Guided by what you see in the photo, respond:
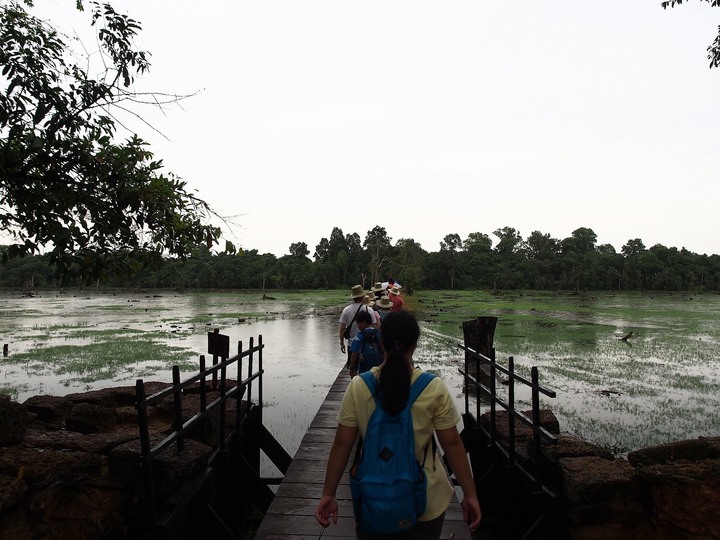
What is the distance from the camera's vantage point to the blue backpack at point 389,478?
2020 millimetres

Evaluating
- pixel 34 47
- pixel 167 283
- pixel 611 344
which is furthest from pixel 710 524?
pixel 167 283

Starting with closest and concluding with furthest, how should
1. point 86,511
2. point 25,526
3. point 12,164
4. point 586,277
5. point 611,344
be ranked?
point 25,526, point 86,511, point 12,164, point 611,344, point 586,277

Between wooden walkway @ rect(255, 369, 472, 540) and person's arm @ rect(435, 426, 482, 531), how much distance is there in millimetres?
1765

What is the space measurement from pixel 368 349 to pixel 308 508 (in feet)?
6.95

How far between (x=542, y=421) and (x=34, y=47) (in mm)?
7020

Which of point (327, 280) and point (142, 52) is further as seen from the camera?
point (327, 280)

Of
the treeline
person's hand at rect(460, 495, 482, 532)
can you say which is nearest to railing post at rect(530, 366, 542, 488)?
person's hand at rect(460, 495, 482, 532)

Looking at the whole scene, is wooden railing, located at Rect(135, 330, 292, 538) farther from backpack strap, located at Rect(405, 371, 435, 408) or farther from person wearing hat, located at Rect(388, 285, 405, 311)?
person wearing hat, located at Rect(388, 285, 405, 311)

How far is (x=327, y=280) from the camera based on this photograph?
94.7 m

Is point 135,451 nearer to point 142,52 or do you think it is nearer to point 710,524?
point 142,52

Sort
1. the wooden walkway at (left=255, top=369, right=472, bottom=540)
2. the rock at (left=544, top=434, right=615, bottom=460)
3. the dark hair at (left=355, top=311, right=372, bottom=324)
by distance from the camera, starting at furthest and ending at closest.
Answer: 1. the dark hair at (left=355, top=311, right=372, bottom=324)
2. the rock at (left=544, top=434, right=615, bottom=460)
3. the wooden walkway at (left=255, top=369, right=472, bottom=540)

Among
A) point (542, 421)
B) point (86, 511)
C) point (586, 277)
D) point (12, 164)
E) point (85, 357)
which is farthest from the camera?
point (586, 277)

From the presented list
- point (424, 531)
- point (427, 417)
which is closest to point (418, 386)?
point (427, 417)

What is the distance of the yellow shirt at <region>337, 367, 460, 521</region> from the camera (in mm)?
2123
